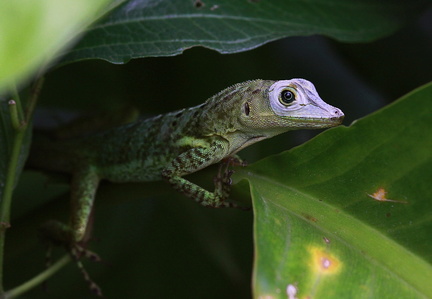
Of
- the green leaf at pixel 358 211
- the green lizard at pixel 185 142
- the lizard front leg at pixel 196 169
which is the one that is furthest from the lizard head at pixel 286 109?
the green leaf at pixel 358 211

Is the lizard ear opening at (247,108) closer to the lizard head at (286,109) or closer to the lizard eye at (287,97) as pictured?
the lizard head at (286,109)

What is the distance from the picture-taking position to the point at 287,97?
186 cm

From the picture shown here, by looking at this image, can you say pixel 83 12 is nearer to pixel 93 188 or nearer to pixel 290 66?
pixel 93 188

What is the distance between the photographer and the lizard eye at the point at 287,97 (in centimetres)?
185

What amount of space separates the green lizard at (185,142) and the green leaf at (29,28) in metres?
1.04

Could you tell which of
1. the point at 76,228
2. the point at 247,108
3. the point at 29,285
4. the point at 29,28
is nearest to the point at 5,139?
the point at 29,285

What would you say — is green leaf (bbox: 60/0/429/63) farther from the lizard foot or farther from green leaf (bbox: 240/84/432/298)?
the lizard foot

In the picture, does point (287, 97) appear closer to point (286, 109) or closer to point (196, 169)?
point (286, 109)

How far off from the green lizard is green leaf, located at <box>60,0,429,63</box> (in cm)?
22

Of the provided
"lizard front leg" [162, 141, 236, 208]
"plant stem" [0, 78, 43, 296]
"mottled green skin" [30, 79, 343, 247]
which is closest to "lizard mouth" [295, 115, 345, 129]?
"mottled green skin" [30, 79, 343, 247]

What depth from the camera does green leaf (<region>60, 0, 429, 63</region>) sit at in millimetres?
1753

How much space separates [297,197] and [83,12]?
38.2 inches

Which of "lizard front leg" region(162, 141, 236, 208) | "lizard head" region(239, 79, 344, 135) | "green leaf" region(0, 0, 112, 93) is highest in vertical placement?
"green leaf" region(0, 0, 112, 93)

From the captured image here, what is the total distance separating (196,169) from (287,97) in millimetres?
415
